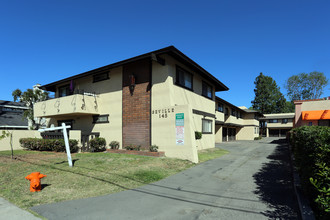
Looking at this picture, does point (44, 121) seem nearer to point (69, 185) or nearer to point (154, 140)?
point (154, 140)

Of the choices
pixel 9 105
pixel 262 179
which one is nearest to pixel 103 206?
pixel 262 179

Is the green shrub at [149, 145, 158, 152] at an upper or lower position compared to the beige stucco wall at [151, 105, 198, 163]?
lower

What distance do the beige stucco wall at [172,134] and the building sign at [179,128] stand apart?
0.17 metres

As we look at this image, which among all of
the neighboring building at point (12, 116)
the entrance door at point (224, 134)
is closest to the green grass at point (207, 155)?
Answer: the entrance door at point (224, 134)

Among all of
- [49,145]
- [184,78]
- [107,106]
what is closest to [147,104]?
[184,78]

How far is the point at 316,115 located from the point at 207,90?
1049 centimetres

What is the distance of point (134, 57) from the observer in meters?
12.6

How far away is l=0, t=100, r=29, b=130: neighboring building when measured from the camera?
24894 mm

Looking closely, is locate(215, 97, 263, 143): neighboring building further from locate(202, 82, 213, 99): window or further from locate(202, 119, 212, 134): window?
locate(202, 119, 212, 134): window

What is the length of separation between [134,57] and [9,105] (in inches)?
1029

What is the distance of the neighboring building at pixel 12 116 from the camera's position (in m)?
24.9

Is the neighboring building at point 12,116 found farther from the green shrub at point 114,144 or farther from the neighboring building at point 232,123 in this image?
the neighboring building at point 232,123

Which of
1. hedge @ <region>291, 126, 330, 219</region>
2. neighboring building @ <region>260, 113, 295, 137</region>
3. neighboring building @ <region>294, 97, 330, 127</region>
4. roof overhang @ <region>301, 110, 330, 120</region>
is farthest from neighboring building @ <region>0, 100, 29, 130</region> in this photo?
neighboring building @ <region>260, 113, 295, 137</region>

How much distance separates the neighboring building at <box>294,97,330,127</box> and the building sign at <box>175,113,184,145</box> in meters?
14.6
